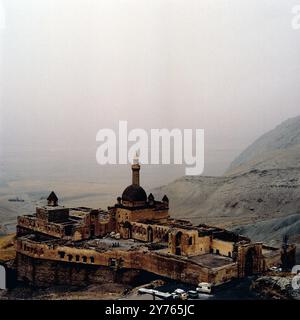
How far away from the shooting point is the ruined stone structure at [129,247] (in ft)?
30.2

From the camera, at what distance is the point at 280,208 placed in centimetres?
1145

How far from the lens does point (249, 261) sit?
9.34 metres

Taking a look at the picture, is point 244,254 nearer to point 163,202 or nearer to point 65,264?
point 163,202

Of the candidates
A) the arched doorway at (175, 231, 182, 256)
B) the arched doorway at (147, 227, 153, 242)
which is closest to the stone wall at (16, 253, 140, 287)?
the arched doorway at (175, 231, 182, 256)

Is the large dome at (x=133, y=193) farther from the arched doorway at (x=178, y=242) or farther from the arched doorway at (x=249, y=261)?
the arched doorway at (x=249, y=261)

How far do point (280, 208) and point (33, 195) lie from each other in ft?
17.2

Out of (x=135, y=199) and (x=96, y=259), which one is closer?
(x=96, y=259)

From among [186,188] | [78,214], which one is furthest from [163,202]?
[78,214]

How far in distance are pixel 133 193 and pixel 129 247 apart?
1197mm

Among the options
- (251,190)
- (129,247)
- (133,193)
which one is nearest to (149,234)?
(129,247)

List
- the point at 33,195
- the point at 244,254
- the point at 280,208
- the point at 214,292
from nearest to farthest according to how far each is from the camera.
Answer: the point at 214,292, the point at 244,254, the point at 33,195, the point at 280,208

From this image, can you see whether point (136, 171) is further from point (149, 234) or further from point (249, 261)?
point (249, 261)

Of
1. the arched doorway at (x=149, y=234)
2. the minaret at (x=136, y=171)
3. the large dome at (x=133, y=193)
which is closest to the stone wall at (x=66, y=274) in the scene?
the arched doorway at (x=149, y=234)

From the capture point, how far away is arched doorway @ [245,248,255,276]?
9.27m
